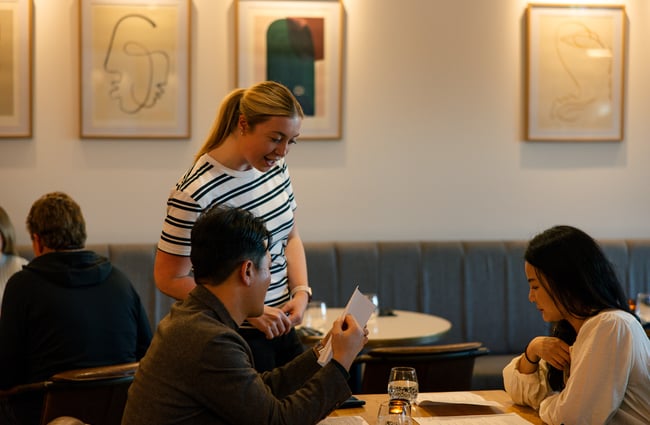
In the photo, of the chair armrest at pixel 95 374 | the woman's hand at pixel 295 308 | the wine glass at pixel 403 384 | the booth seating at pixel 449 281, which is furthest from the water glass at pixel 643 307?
the chair armrest at pixel 95 374

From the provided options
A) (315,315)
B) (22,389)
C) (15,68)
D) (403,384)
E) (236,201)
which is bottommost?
(22,389)

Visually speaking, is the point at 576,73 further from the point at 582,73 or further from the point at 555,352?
the point at 555,352

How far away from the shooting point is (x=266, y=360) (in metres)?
2.64

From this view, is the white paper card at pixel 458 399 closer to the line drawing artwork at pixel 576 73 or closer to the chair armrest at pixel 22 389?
the chair armrest at pixel 22 389

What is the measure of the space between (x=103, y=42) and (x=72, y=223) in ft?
6.65

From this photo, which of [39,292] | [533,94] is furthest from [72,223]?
[533,94]

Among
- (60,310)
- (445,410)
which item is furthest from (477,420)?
(60,310)

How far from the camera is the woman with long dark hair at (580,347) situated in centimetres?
211

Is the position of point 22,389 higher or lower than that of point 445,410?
lower

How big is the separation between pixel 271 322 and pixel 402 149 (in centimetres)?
297

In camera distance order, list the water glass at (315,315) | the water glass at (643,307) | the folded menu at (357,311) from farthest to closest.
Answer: the water glass at (643,307) < the water glass at (315,315) < the folded menu at (357,311)

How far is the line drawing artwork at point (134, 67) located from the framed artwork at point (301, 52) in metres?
0.48

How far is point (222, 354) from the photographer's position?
1.80 meters

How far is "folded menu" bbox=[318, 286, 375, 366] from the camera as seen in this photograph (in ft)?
6.73
